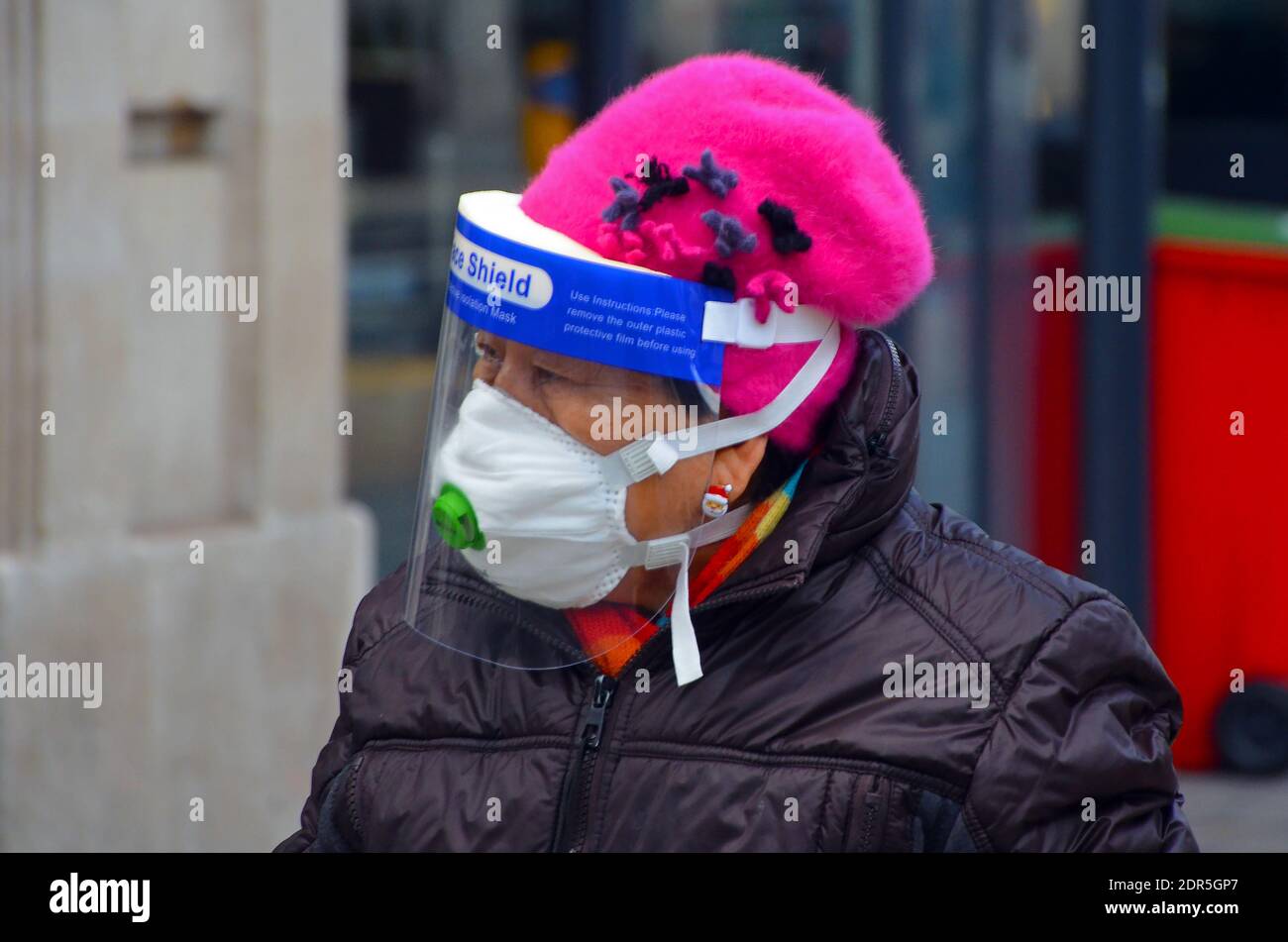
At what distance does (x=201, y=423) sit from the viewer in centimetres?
496

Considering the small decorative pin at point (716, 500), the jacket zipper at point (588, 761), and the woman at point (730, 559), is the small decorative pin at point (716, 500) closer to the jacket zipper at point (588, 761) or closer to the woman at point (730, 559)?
the woman at point (730, 559)

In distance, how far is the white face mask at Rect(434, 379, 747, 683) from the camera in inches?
77.3

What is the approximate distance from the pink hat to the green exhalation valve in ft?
0.97

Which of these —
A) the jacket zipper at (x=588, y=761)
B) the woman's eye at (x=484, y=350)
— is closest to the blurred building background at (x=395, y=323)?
the woman's eye at (x=484, y=350)

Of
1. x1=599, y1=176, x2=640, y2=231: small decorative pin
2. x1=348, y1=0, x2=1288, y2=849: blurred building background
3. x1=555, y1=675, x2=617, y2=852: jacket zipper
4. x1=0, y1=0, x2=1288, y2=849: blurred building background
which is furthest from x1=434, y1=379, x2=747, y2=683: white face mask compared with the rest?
x1=348, y1=0, x2=1288, y2=849: blurred building background

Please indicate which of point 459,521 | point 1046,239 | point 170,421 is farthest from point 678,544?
point 1046,239

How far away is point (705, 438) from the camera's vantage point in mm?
1939

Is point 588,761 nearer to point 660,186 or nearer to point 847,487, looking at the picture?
point 847,487

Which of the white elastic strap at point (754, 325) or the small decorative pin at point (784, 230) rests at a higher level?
the small decorative pin at point (784, 230)

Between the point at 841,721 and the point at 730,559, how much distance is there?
0.21 m

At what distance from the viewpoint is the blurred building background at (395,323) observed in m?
4.60

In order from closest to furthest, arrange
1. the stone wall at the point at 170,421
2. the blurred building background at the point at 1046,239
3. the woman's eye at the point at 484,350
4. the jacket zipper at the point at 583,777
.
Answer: the jacket zipper at the point at 583,777 < the woman's eye at the point at 484,350 < the stone wall at the point at 170,421 < the blurred building background at the point at 1046,239

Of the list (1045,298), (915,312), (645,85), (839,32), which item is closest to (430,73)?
(839,32)
